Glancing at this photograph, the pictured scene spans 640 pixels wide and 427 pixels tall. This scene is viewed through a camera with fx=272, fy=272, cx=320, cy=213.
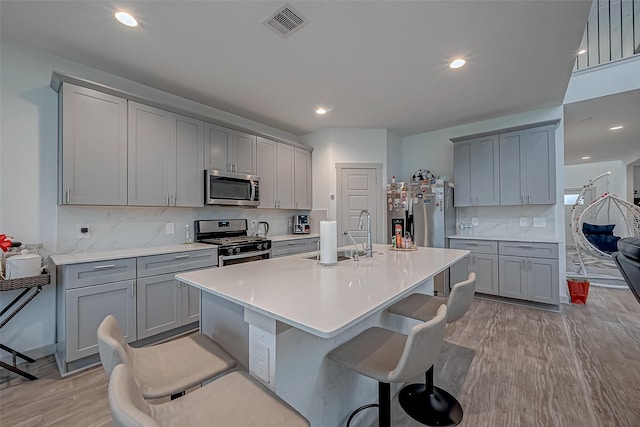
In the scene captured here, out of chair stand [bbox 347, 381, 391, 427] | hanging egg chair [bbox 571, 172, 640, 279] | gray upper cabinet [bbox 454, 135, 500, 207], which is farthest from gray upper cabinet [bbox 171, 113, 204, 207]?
hanging egg chair [bbox 571, 172, 640, 279]

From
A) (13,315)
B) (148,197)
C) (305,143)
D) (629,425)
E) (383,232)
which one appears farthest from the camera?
(305,143)

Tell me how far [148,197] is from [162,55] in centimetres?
138

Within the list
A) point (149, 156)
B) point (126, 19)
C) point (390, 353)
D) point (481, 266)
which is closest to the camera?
point (390, 353)

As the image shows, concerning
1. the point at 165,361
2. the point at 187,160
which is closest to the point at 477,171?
the point at 187,160

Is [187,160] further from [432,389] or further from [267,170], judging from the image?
[432,389]

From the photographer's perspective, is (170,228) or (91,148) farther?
(170,228)

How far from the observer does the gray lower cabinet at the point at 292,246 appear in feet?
12.3

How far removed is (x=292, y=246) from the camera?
4008 mm

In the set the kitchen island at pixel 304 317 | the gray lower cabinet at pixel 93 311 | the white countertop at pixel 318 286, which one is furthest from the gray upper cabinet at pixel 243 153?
the kitchen island at pixel 304 317

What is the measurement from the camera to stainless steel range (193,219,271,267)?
3.15 m

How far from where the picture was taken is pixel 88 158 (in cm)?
246

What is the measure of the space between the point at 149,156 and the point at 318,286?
2515 millimetres

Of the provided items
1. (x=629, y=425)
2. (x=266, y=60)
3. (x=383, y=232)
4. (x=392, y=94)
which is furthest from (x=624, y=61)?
(x=266, y=60)

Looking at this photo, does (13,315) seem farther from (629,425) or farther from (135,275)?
(629,425)
